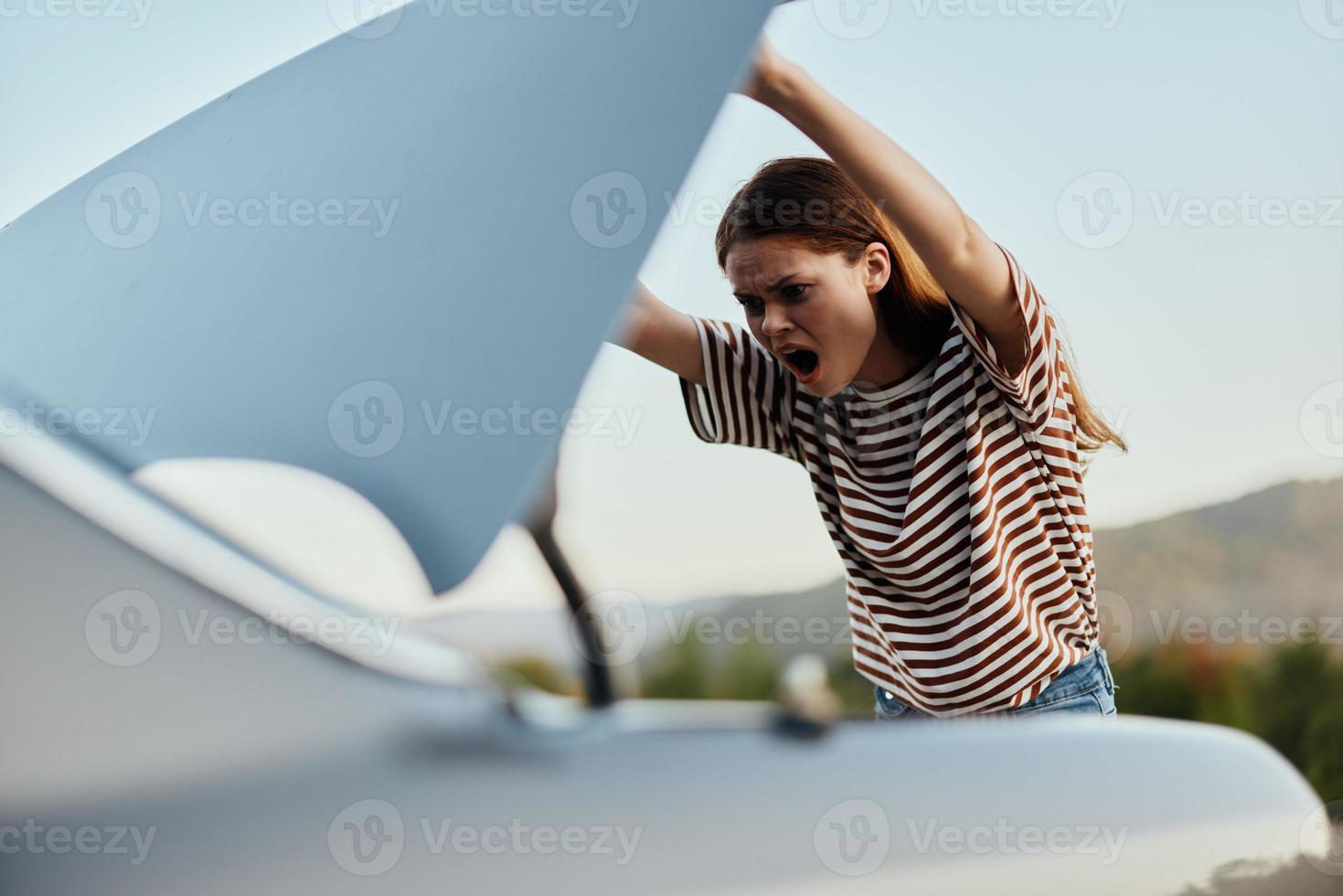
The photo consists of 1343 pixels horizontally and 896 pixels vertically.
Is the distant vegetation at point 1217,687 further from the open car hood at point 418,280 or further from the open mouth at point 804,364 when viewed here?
the open car hood at point 418,280

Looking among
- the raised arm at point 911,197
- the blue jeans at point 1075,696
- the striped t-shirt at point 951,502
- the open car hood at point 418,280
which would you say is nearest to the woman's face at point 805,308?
the striped t-shirt at point 951,502

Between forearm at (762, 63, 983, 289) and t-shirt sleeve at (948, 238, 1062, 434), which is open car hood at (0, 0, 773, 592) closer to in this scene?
forearm at (762, 63, 983, 289)

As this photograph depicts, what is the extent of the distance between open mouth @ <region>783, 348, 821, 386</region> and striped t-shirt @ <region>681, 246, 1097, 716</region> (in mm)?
140

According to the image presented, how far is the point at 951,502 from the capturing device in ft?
5.11

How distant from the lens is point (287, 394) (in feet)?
2.06

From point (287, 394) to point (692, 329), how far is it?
1134 mm

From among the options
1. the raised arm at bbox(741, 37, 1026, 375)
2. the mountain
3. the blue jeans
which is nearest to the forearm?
the raised arm at bbox(741, 37, 1026, 375)

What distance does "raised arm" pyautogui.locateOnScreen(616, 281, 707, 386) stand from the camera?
5.41 ft

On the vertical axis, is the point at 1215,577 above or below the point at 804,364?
below

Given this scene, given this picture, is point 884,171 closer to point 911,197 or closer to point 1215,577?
point 911,197

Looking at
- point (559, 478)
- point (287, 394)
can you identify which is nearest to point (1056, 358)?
point (559, 478)

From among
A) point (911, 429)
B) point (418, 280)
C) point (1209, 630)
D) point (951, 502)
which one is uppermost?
point (418, 280)

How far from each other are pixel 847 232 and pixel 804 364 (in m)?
0.25

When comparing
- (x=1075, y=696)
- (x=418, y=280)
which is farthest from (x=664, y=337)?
(x=418, y=280)
